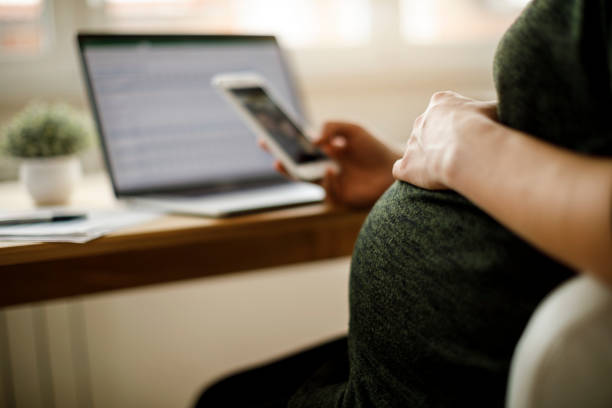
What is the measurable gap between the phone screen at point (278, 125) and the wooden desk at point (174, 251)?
0.09 meters

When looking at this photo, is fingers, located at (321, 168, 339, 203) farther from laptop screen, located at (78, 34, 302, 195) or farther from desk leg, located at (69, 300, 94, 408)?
desk leg, located at (69, 300, 94, 408)

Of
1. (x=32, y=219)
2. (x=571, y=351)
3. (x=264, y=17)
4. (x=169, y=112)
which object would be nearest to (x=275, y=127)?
(x=169, y=112)

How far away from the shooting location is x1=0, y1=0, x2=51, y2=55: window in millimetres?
1325

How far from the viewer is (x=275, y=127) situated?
0.84 m

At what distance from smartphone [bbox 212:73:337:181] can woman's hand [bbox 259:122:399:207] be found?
21mm

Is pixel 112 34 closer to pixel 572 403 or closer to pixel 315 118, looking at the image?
pixel 315 118

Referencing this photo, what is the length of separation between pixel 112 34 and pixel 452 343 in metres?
0.79

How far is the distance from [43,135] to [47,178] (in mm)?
78

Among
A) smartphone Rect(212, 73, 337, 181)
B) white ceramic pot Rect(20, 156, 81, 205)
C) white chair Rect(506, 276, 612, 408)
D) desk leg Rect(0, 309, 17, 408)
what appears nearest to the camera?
white chair Rect(506, 276, 612, 408)

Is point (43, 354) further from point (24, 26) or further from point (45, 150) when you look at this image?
point (24, 26)

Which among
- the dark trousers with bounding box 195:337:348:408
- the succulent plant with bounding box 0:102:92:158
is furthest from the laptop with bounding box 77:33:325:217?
the dark trousers with bounding box 195:337:348:408

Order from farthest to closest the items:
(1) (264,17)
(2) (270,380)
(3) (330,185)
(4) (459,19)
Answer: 1. (4) (459,19)
2. (1) (264,17)
3. (3) (330,185)
4. (2) (270,380)

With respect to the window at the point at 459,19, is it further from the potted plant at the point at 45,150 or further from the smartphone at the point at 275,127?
the potted plant at the point at 45,150

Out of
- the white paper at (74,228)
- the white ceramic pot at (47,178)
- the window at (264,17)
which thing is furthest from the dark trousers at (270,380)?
the window at (264,17)
